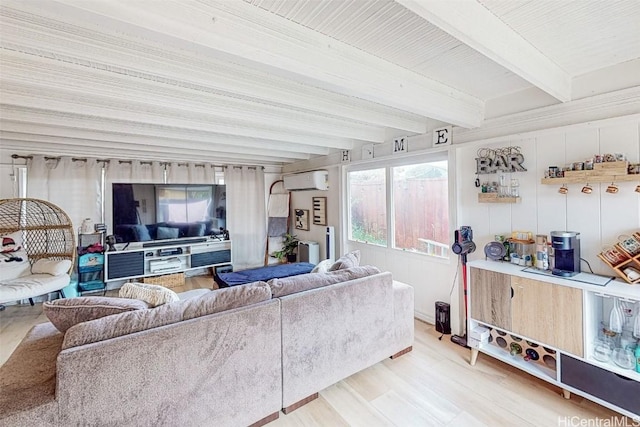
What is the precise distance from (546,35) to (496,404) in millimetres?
2302

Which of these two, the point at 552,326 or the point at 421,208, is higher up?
the point at 421,208

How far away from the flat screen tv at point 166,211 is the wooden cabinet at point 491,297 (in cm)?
418

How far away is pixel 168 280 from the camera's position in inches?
179

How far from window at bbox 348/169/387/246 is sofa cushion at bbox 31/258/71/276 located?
3.81m

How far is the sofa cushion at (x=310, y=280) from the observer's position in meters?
1.94

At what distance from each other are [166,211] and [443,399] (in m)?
4.51

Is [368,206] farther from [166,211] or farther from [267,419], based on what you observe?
[166,211]

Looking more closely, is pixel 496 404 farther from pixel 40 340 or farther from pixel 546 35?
pixel 40 340

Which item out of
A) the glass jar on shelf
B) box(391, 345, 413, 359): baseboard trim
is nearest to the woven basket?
box(391, 345, 413, 359): baseboard trim

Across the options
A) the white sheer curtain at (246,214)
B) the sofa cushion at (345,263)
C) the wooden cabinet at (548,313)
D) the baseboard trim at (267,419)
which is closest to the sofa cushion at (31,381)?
the baseboard trim at (267,419)

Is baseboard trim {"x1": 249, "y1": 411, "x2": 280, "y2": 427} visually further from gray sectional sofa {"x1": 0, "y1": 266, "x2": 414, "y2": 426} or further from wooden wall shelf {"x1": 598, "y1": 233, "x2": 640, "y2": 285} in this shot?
wooden wall shelf {"x1": 598, "y1": 233, "x2": 640, "y2": 285}

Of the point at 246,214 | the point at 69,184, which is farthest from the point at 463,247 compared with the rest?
the point at 69,184

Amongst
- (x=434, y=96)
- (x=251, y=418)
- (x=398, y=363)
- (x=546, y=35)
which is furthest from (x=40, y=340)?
(x=546, y=35)

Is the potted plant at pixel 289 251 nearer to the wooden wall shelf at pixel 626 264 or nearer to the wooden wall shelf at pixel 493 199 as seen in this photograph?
the wooden wall shelf at pixel 493 199
